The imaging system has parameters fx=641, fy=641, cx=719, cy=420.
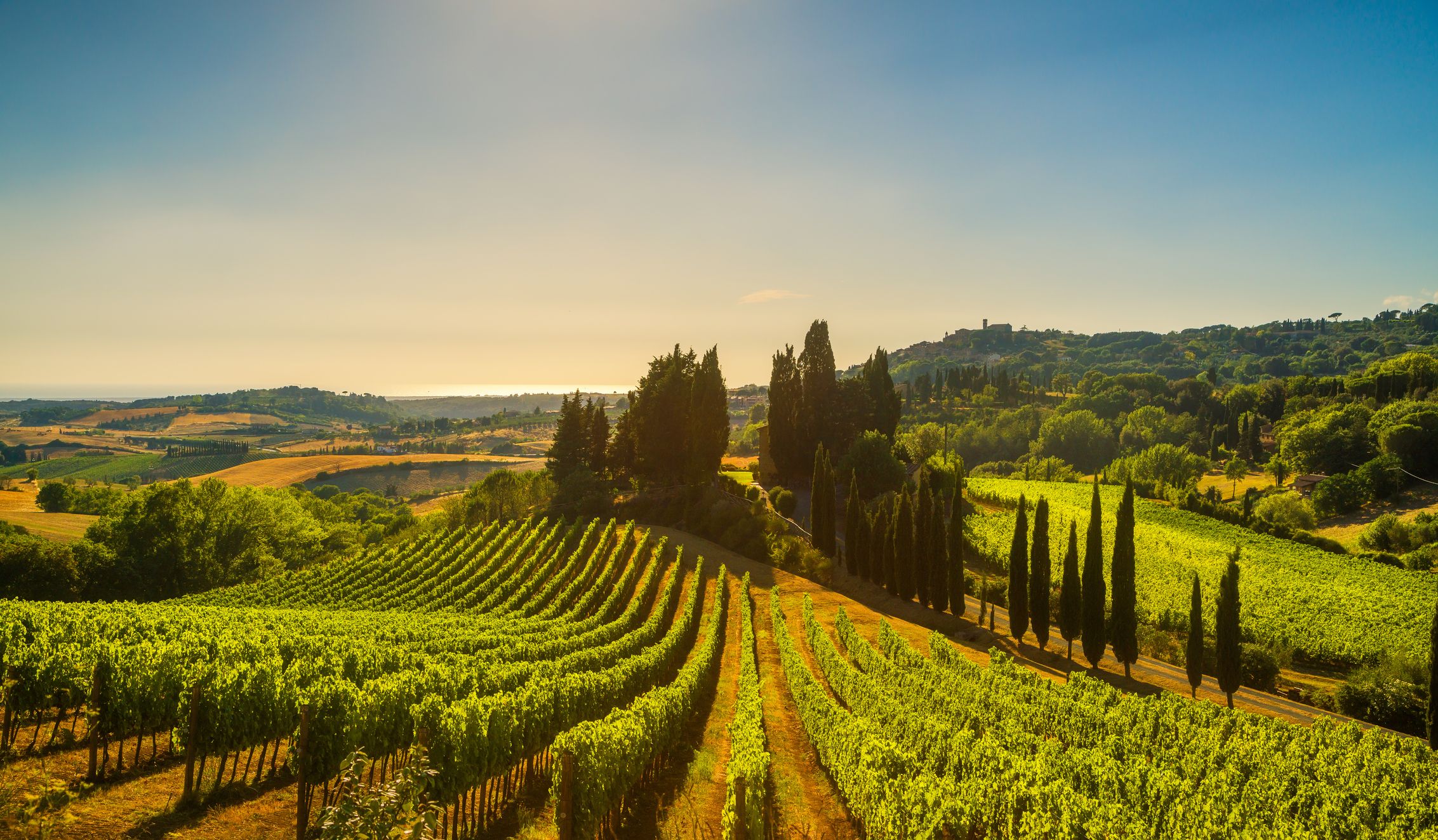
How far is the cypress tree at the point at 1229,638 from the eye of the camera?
27.5 m

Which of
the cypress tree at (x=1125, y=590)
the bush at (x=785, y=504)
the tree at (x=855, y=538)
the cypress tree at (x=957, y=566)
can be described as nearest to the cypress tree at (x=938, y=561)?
the cypress tree at (x=957, y=566)

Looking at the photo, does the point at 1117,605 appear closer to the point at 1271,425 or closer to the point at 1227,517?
the point at 1227,517

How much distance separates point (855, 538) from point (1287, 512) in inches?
2246

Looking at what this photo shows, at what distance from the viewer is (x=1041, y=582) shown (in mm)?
34625

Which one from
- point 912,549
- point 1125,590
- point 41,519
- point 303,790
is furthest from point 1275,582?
point 41,519

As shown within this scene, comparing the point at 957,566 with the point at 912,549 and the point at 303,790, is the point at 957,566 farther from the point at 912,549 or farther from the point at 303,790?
the point at 303,790

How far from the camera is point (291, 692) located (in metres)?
13.8

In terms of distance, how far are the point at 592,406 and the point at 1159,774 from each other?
214 feet

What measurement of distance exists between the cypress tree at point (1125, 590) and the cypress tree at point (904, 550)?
13170 millimetres

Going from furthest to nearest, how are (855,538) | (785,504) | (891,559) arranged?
1. (785,504)
2. (855,538)
3. (891,559)

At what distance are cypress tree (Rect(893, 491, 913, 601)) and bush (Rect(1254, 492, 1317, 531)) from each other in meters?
47.5

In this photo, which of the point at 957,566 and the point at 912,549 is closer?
the point at 957,566

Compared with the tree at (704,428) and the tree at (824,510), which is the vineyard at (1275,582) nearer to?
the tree at (824,510)

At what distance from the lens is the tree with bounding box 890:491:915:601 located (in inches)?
1695
